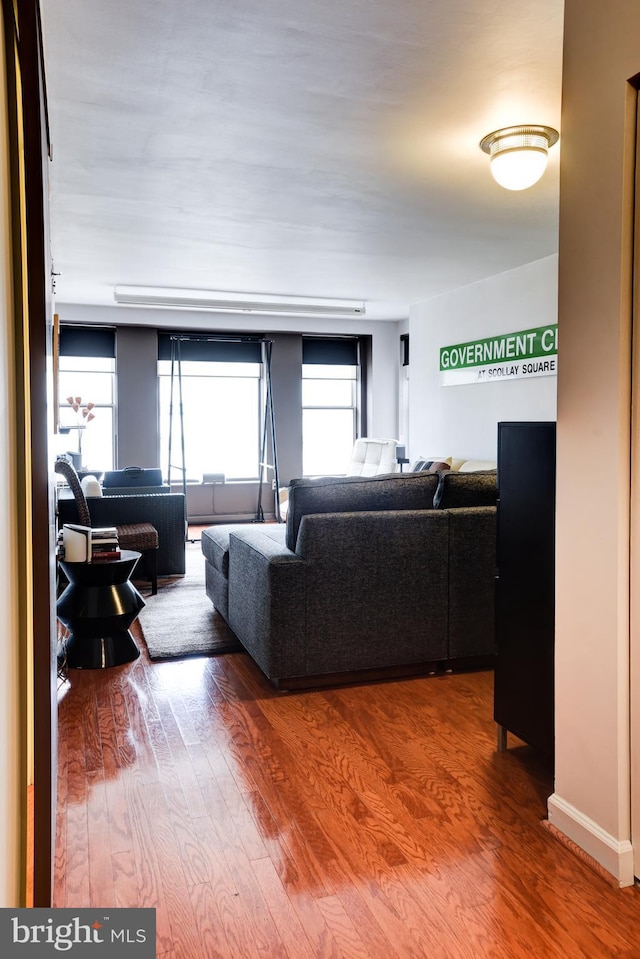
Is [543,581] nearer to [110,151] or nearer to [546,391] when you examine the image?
[110,151]

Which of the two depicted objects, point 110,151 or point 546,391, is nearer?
point 110,151

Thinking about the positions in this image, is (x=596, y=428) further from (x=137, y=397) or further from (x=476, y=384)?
(x=137, y=397)

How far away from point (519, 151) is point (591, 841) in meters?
3.01

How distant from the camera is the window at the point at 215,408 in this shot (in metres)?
8.92

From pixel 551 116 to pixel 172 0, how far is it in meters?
1.85

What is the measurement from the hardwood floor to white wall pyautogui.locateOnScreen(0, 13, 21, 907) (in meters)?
0.88

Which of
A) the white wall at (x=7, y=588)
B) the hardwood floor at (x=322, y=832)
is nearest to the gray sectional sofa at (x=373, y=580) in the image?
the hardwood floor at (x=322, y=832)

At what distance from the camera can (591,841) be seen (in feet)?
6.27

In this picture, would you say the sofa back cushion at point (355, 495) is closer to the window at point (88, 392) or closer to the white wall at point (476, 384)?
the white wall at point (476, 384)

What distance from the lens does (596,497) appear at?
6.22ft

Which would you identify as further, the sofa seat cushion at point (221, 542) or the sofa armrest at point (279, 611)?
the sofa seat cushion at point (221, 542)

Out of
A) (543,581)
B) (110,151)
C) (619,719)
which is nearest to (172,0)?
(110,151)

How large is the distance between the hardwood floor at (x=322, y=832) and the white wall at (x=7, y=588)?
34.6 inches

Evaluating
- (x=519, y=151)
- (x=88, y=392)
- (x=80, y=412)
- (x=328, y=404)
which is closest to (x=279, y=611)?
(x=519, y=151)
